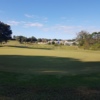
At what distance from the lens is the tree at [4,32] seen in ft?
364

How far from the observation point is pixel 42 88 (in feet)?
36.7

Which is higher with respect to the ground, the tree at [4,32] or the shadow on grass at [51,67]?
the tree at [4,32]

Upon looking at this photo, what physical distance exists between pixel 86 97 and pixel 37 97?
72.1 inches

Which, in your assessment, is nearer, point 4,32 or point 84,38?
point 4,32

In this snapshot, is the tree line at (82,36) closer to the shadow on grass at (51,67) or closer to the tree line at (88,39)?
the tree line at (88,39)

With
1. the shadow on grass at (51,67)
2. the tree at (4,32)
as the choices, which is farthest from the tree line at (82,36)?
the shadow on grass at (51,67)

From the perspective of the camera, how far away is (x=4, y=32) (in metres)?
113

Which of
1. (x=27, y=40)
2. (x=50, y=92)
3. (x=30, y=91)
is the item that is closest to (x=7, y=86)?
(x=30, y=91)

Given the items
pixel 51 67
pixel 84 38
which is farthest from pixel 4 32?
pixel 51 67

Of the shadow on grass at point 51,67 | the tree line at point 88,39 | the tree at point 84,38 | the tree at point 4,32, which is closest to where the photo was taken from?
the shadow on grass at point 51,67

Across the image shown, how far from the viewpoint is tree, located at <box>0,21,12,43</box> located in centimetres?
11109

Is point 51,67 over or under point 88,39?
under

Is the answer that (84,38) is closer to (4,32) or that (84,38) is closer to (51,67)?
(4,32)

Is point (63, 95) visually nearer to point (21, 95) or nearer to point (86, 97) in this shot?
point (86, 97)
